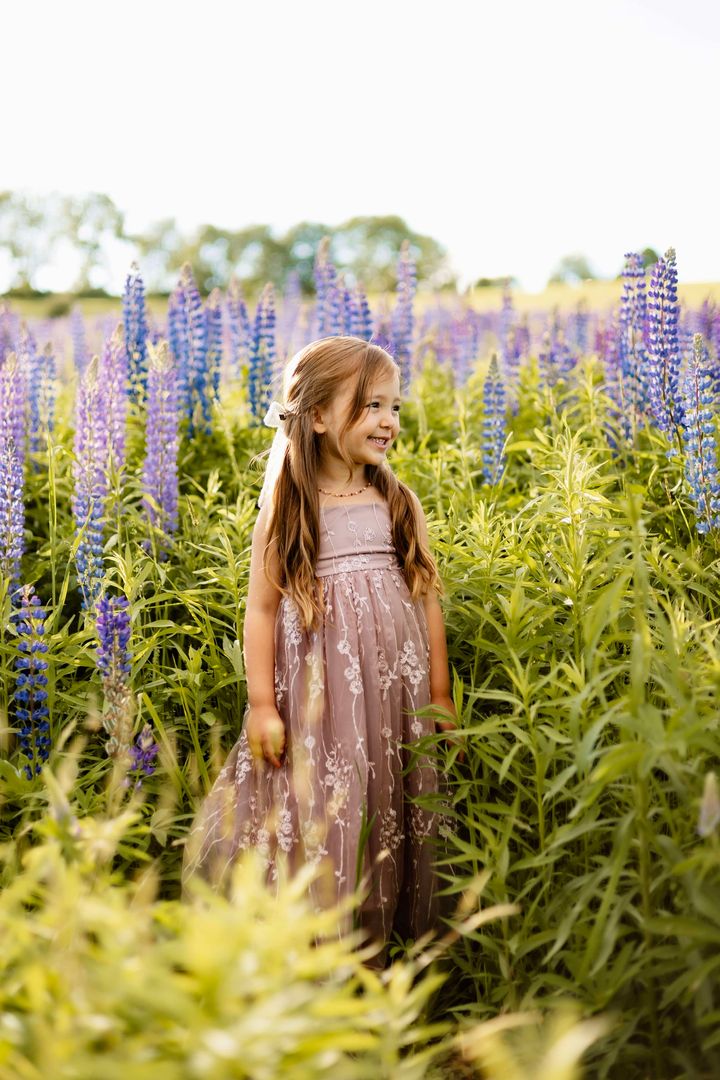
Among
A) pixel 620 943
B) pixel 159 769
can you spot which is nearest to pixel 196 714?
pixel 159 769

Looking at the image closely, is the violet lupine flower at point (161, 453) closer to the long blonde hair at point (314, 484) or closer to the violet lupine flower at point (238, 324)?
the long blonde hair at point (314, 484)

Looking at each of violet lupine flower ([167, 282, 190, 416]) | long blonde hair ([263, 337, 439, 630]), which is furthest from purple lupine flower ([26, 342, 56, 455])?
long blonde hair ([263, 337, 439, 630])

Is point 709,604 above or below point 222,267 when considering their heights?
below

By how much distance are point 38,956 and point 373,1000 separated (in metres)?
0.52

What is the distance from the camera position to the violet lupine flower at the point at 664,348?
13.4ft

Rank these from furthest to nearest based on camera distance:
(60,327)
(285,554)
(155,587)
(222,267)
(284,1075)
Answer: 1. (222,267)
2. (60,327)
3. (155,587)
4. (285,554)
5. (284,1075)

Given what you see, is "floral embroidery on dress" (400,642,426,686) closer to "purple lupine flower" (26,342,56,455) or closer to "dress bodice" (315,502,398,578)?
"dress bodice" (315,502,398,578)

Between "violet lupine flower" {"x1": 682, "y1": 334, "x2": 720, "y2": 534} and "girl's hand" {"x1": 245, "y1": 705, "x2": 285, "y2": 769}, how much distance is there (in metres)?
1.64

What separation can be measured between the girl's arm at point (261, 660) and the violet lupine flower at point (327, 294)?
3.24 metres

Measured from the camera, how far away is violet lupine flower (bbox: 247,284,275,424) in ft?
18.2

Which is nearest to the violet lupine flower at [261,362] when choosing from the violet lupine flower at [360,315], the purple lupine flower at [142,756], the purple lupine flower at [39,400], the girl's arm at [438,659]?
the violet lupine flower at [360,315]

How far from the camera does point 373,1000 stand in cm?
151

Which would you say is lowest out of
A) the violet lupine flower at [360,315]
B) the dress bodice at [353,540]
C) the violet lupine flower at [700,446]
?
the dress bodice at [353,540]

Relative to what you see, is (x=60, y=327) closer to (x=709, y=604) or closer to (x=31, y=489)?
(x=31, y=489)
